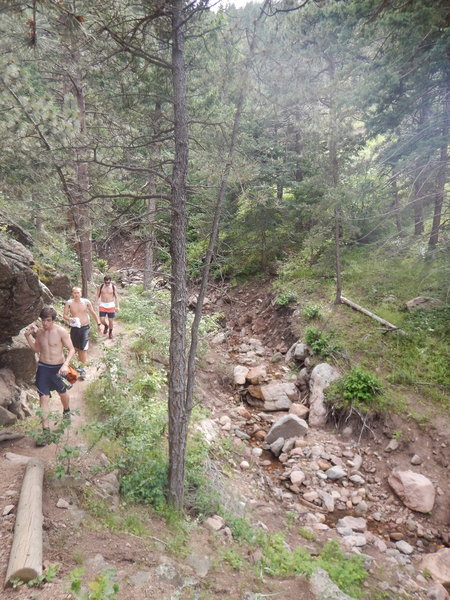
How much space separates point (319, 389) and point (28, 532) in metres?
7.69

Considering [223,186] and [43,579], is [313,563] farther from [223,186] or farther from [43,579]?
[223,186]

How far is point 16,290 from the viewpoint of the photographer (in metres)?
5.70

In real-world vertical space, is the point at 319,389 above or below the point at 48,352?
below

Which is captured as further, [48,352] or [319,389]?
[319,389]

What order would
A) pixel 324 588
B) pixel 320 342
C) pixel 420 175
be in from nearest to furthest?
pixel 324 588
pixel 420 175
pixel 320 342

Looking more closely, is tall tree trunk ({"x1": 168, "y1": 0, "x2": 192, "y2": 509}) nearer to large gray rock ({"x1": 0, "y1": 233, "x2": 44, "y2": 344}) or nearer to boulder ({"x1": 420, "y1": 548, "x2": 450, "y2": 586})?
large gray rock ({"x1": 0, "y1": 233, "x2": 44, "y2": 344})

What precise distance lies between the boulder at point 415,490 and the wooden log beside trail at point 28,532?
22.3ft

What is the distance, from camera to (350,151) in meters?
11.5

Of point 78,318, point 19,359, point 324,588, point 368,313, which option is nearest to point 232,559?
point 324,588

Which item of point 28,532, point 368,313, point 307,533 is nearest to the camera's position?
point 28,532

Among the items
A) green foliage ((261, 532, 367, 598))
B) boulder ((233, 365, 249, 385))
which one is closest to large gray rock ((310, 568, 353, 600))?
green foliage ((261, 532, 367, 598))

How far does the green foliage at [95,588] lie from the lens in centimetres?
243

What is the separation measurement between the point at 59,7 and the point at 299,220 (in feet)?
43.2

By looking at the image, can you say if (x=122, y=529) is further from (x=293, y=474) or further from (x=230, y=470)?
(x=293, y=474)
